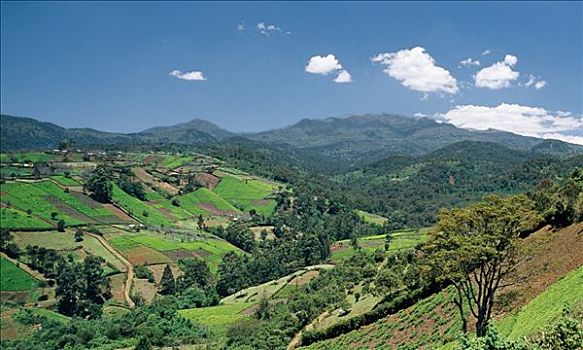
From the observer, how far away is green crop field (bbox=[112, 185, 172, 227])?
13375 centimetres

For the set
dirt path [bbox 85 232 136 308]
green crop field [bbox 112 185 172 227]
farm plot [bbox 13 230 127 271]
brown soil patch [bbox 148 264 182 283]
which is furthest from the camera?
green crop field [bbox 112 185 172 227]

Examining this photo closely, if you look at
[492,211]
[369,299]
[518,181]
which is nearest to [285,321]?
[369,299]

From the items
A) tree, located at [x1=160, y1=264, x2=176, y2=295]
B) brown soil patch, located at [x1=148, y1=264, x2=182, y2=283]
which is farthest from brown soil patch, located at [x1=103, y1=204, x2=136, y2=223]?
tree, located at [x1=160, y1=264, x2=176, y2=295]

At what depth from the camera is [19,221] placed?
106 m

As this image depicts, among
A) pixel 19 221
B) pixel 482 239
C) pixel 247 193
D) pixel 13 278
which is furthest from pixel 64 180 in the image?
pixel 482 239

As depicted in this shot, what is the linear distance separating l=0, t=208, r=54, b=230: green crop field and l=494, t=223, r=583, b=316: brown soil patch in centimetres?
10121

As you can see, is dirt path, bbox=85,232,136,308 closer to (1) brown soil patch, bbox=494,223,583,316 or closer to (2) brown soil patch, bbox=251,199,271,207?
(2) brown soil patch, bbox=251,199,271,207

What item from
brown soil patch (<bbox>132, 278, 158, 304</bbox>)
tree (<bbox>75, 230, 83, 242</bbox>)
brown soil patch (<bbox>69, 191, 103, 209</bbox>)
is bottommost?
brown soil patch (<bbox>132, 278, 158, 304</bbox>)

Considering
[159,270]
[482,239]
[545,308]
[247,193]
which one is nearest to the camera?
[545,308]

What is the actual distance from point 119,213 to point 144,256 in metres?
30.0

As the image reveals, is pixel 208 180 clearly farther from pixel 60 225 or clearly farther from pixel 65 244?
pixel 65 244

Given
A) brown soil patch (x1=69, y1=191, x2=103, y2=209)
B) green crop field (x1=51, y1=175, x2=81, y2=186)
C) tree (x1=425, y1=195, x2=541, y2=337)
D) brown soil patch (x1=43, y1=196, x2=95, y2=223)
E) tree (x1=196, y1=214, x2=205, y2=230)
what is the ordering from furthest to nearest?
tree (x1=196, y1=214, x2=205, y2=230)
green crop field (x1=51, y1=175, x2=81, y2=186)
brown soil patch (x1=69, y1=191, x2=103, y2=209)
brown soil patch (x1=43, y1=196, x2=95, y2=223)
tree (x1=425, y1=195, x2=541, y2=337)

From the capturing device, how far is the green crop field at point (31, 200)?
378ft

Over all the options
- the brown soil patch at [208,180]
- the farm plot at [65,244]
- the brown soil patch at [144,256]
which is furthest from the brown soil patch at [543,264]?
the brown soil patch at [208,180]
